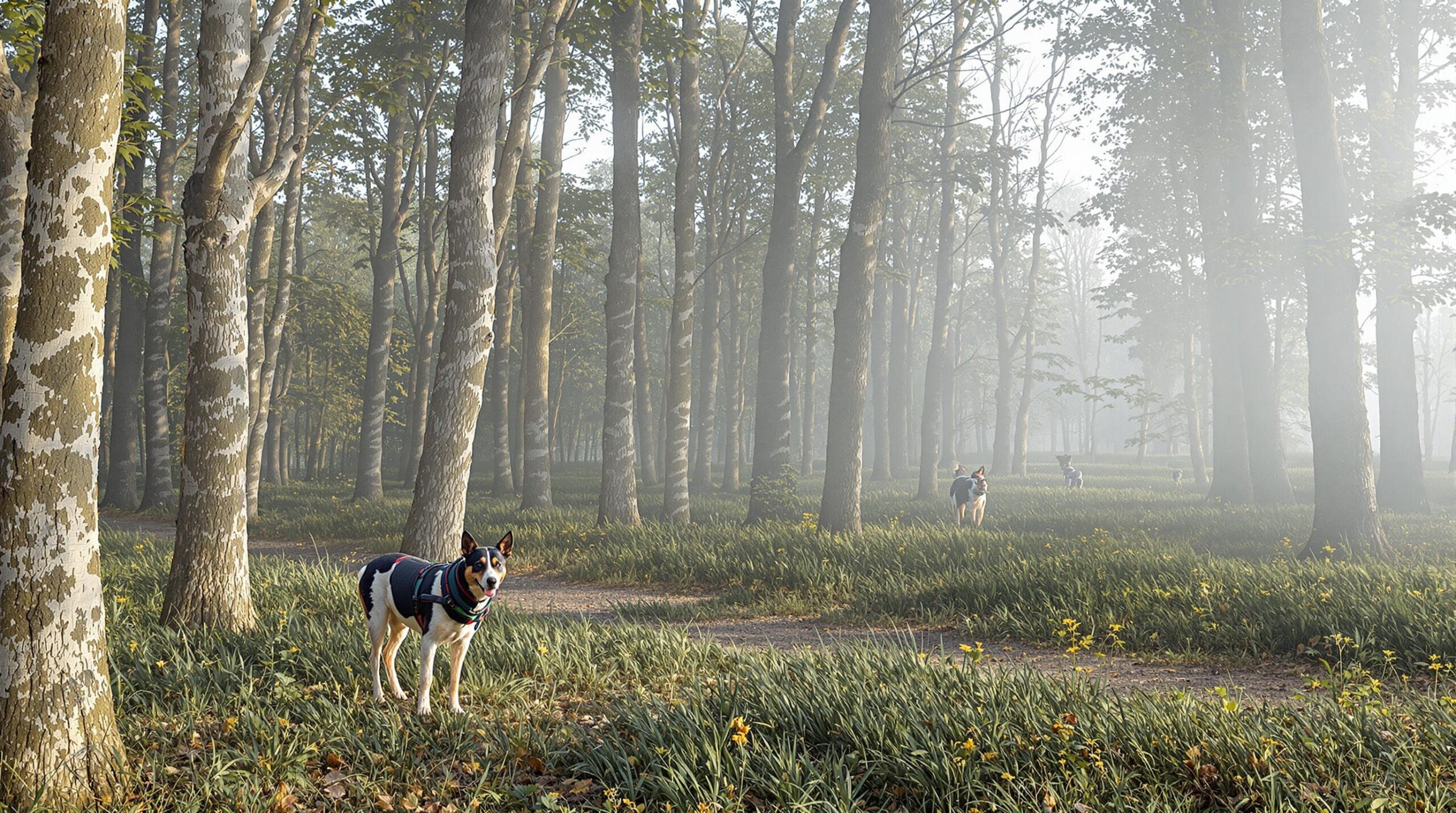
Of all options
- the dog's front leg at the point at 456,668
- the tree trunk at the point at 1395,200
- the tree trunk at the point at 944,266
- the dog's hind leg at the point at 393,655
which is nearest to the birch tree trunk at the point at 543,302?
the tree trunk at the point at 944,266

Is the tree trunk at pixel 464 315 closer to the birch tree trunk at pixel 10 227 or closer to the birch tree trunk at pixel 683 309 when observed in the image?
the birch tree trunk at pixel 10 227

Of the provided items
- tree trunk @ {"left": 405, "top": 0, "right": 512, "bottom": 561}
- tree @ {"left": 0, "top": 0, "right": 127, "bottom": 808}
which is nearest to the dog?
tree @ {"left": 0, "top": 0, "right": 127, "bottom": 808}

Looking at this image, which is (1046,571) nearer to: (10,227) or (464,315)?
(464,315)

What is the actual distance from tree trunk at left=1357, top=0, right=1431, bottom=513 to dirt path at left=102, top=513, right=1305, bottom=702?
42.3ft

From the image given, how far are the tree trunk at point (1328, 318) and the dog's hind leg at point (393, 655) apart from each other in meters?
11.2

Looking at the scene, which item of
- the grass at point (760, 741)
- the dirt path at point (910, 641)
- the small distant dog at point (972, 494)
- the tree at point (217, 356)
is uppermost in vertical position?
the tree at point (217, 356)

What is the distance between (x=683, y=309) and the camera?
15.0m

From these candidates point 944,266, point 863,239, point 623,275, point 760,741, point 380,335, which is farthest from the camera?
point 944,266

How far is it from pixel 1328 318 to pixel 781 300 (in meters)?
8.61

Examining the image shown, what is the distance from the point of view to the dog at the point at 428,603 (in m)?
4.23

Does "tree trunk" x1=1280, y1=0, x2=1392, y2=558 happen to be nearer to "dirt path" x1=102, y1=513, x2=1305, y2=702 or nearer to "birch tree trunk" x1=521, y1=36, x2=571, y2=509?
"dirt path" x1=102, y1=513, x2=1305, y2=702

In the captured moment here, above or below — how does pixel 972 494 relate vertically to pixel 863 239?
below

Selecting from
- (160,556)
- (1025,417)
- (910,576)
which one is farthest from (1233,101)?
(160,556)

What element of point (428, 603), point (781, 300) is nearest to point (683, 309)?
point (781, 300)
